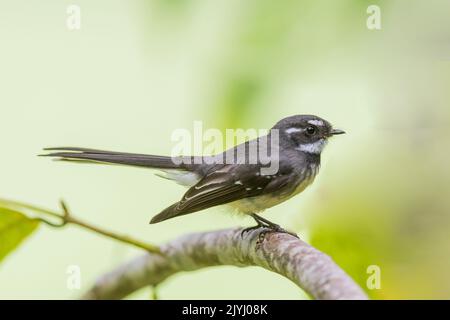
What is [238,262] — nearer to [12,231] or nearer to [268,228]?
[268,228]

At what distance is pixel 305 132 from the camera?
3.80 metres

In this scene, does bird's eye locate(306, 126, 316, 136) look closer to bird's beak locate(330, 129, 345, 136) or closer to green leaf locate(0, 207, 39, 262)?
bird's beak locate(330, 129, 345, 136)

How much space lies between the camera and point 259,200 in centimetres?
352

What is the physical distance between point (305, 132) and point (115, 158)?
1018 millimetres

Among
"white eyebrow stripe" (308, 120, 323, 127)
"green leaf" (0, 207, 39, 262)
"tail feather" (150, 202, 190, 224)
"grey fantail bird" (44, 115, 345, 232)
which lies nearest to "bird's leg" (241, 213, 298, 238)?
"grey fantail bird" (44, 115, 345, 232)

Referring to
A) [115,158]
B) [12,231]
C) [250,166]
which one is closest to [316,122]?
[250,166]

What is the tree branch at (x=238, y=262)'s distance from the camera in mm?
1862

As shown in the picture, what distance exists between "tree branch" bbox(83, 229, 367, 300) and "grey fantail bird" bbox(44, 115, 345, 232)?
0.20m

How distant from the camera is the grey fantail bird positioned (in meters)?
3.34

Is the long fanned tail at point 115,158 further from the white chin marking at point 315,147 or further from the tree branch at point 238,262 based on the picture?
the white chin marking at point 315,147
